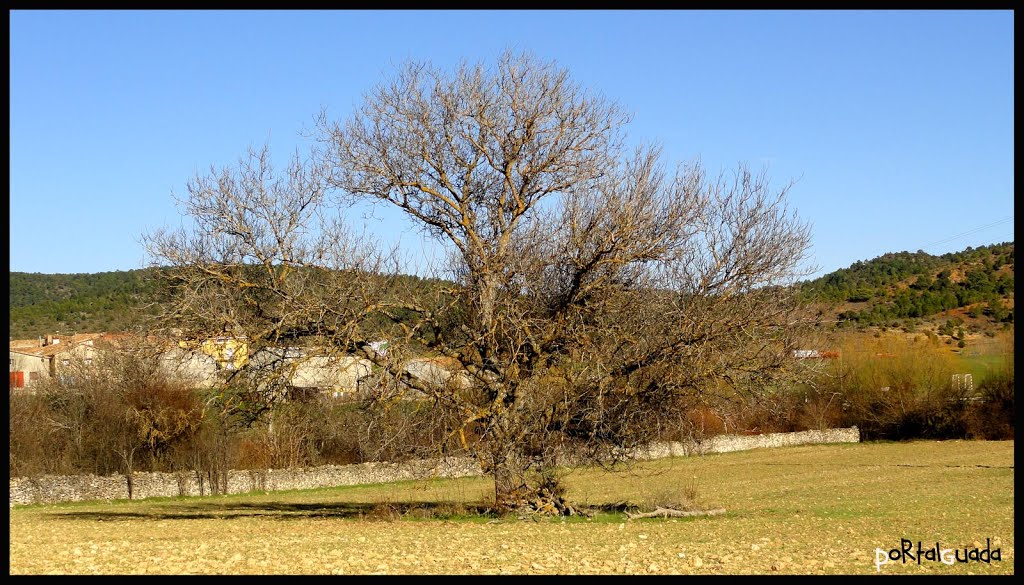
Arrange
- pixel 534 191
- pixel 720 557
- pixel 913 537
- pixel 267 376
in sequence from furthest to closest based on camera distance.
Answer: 1. pixel 534 191
2. pixel 267 376
3. pixel 913 537
4. pixel 720 557

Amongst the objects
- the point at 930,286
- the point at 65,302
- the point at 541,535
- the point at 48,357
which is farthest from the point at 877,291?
the point at 541,535

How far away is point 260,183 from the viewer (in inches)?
672

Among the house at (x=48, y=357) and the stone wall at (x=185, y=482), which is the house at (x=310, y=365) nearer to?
the stone wall at (x=185, y=482)

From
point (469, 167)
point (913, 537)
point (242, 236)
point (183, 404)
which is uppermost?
point (469, 167)

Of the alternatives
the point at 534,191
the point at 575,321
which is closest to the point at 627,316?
the point at 575,321

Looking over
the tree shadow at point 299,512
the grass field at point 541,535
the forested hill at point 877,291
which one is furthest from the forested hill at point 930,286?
the tree shadow at point 299,512

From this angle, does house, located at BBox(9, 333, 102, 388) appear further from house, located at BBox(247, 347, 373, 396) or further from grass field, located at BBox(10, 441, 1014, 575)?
house, located at BBox(247, 347, 373, 396)

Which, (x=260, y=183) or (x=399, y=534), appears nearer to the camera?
(x=399, y=534)

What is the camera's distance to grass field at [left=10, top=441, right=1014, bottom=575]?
1095 cm

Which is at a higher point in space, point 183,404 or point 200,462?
point 183,404

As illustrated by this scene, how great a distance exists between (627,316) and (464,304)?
2.99 meters

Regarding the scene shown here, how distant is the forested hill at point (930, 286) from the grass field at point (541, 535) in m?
57.1

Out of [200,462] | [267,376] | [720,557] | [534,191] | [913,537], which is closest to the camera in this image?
[720,557]

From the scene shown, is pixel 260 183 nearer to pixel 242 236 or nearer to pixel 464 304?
pixel 242 236
